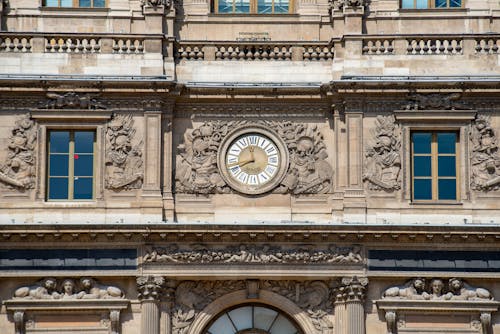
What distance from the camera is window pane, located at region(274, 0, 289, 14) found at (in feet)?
127

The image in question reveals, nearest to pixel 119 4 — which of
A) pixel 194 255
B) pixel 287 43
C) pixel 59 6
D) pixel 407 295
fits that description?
pixel 59 6

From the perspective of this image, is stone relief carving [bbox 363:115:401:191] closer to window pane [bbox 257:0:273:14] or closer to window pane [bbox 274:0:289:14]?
window pane [bbox 274:0:289:14]

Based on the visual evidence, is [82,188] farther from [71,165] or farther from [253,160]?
[253,160]

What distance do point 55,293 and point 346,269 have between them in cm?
652

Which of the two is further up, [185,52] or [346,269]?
[185,52]

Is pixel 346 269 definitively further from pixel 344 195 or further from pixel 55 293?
pixel 55 293

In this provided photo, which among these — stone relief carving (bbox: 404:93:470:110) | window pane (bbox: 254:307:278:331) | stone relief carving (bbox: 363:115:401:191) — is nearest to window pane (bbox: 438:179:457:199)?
stone relief carving (bbox: 363:115:401:191)

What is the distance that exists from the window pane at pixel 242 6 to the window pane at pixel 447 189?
6.22 metres

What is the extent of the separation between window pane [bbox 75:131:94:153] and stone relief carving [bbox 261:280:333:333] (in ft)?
16.6

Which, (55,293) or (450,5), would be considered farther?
(450,5)

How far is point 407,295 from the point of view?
36344 mm

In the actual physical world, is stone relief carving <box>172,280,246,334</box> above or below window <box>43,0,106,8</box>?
below

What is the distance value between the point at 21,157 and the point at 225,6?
6.11 metres

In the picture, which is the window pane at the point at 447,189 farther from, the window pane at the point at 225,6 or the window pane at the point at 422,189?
the window pane at the point at 225,6
